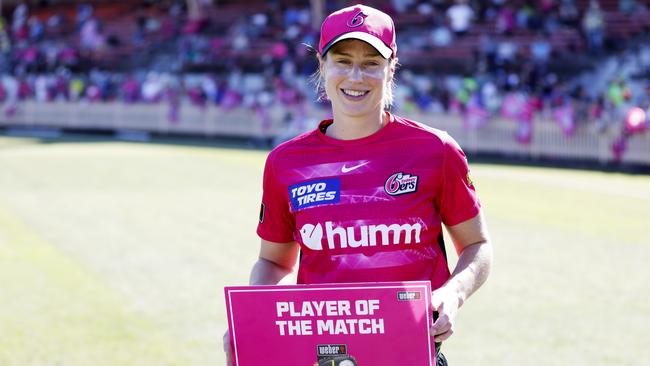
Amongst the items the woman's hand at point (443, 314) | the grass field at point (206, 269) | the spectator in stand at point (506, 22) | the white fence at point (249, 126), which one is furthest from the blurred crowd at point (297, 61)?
the woman's hand at point (443, 314)

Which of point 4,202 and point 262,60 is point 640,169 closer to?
point 4,202

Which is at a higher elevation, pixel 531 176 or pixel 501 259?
pixel 501 259

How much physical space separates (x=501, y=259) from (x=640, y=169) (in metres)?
11.8

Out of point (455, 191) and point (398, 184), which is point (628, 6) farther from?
point (398, 184)

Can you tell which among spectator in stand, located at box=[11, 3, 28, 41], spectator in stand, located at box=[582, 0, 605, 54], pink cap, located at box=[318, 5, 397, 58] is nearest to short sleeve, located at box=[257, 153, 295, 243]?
pink cap, located at box=[318, 5, 397, 58]

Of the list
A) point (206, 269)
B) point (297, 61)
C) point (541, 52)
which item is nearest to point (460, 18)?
point (541, 52)

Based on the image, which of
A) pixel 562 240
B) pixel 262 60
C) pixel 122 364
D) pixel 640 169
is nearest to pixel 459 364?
pixel 122 364

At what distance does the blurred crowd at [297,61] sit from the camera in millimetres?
25703

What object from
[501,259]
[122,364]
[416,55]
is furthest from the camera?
[416,55]

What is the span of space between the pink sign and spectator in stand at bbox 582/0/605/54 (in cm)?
2620

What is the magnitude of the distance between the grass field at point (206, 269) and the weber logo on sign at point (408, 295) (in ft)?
14.7

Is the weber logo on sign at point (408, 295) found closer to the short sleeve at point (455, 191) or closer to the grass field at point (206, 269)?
the short sleeve at point (455, 191)

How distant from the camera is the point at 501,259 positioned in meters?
11.6

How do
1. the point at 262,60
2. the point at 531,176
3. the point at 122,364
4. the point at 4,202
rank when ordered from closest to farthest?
the point at 122,364, the point at 4,202, the point at 531,176, the point at 262,60
